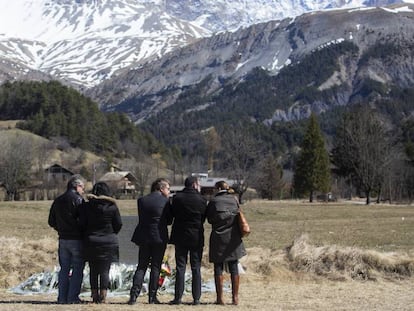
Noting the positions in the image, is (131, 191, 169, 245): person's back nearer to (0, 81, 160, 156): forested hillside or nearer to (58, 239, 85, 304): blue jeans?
(58, 239, 85, 304): blue jeans

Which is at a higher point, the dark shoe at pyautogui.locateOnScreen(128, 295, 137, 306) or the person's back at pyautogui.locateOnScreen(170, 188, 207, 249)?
the person's back at pyautogui.locateOnScreen(170, 188, 207, 249)

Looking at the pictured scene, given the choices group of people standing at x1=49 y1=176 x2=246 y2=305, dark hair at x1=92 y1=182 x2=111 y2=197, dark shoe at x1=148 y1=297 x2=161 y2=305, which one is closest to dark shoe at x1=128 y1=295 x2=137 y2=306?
group of people standing at x1=49 y1=176 x2=246 y2=305

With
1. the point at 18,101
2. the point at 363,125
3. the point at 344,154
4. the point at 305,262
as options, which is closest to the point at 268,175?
the point at 344,154

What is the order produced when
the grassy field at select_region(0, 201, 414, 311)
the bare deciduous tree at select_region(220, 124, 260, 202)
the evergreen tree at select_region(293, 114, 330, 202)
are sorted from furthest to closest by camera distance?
the evergreen tree at select_region(293, 114, 330, 202) < the bare deciduous tree at select_region(220, 124, 260, 202) < the grassy field at select_region(0, 201, 414, 311)

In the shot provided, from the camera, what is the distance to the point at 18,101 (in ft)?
428

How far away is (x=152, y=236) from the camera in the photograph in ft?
40.0

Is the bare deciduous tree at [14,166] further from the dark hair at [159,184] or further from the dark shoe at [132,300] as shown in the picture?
the dark shoe at [132,300]

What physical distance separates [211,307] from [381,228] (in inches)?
774

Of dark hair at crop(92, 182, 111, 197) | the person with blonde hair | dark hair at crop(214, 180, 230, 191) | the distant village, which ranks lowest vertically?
the person with blonde hair

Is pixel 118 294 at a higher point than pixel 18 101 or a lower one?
lower

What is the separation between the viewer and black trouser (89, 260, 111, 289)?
1219 centimetres

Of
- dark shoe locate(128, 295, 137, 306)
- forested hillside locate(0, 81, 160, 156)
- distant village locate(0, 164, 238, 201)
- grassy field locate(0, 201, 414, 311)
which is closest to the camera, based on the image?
dark shoe locate(128, 295, 137, 306)

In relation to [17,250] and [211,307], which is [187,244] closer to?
[211,307]

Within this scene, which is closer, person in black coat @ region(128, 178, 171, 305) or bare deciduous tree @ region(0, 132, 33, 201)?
person in black coat @ region(128, 178, 171, 305)
